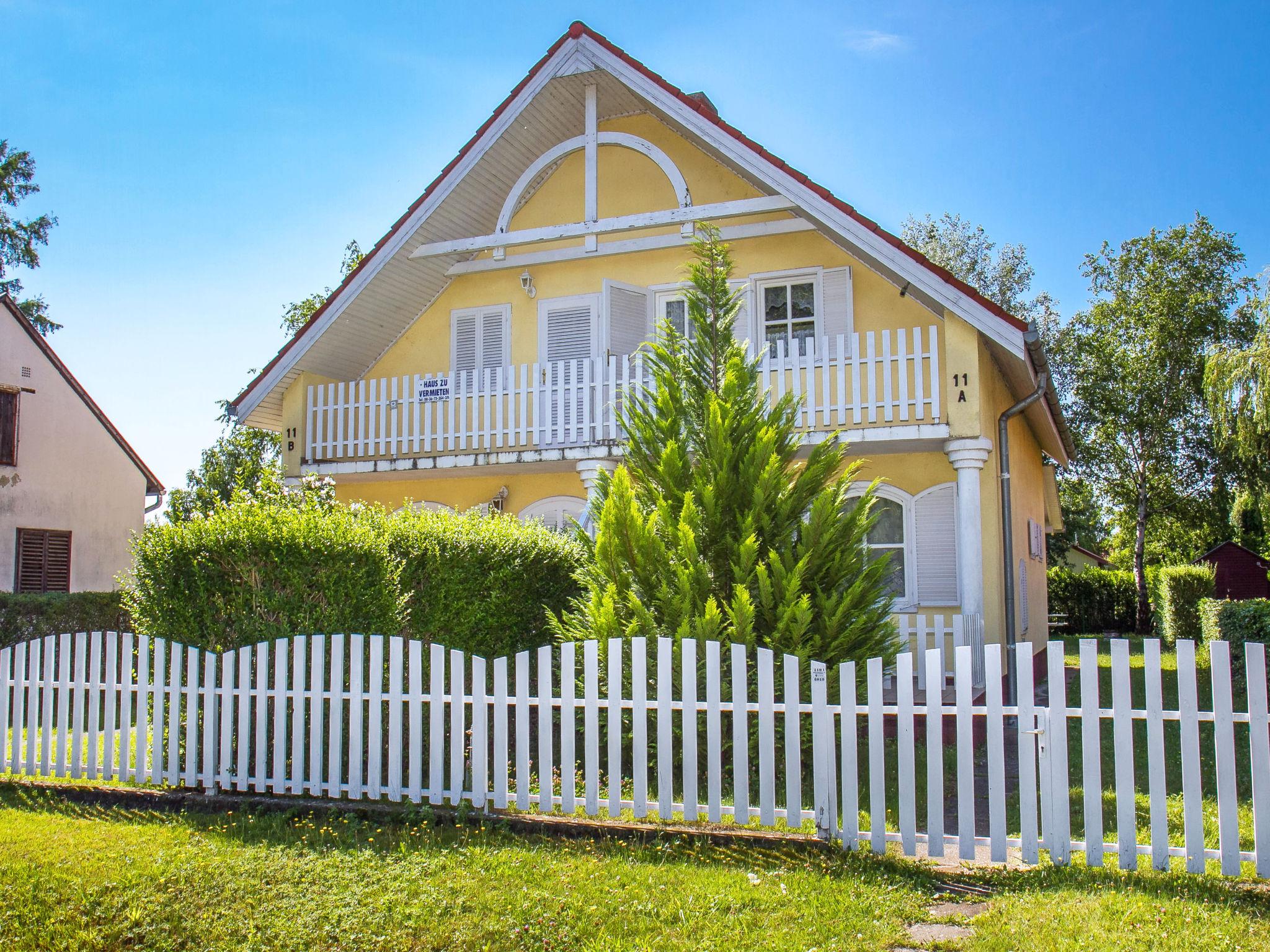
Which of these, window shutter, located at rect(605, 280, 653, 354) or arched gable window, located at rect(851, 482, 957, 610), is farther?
window shutter, located at rect(605, 280, 653, 354)

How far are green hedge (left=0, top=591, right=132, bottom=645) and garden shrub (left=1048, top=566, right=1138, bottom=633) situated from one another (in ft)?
90.0

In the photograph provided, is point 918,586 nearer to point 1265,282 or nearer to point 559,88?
point 559,88

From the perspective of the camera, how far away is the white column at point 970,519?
496 inches

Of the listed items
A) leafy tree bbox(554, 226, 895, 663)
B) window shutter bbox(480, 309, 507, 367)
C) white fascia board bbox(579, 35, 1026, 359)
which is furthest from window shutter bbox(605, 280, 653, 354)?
leafy tree bbox(554, 226, 895, 663)

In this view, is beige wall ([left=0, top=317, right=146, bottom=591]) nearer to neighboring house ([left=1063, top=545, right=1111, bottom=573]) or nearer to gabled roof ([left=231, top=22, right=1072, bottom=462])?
gabled roof ([left=231, top=22, right=1072, bottom=462])

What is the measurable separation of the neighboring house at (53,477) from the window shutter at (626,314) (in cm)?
1101

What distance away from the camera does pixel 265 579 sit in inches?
320

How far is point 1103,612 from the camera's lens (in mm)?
33250

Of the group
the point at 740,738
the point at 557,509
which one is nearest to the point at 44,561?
the point at 557,509

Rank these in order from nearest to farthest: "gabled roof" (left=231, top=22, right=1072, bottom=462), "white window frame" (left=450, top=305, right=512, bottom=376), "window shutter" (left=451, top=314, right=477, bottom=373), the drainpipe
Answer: "gabled roof" (left=231, top=22, right=1072, bottom=462) → the drainpipe → "white window frame" (left=450, top=305, right=512, bottom=376) → "window shutter" (left=451, top=314, right=477, bottom=373)

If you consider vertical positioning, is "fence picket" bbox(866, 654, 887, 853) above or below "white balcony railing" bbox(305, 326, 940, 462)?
below

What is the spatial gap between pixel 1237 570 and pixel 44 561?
33.8 meters

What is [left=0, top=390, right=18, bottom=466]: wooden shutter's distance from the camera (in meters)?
21.2

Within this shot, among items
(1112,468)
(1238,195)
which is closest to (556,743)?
(1238,195)
